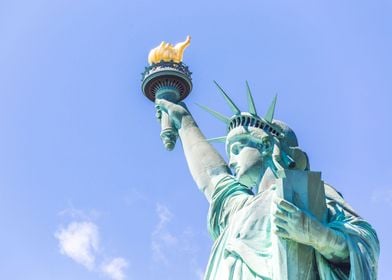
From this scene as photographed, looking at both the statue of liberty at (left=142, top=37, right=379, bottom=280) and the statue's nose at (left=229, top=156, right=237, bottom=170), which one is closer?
the statue of liberty at (left=142, top=37, right=379, bottom=280)

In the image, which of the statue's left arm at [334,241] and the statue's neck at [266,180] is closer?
the statue's left arm at [334,241]

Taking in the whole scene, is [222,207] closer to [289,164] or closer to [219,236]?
[219,236]

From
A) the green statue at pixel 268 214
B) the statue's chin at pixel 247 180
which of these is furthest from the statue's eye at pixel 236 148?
the statue's chin at pixel 247 180

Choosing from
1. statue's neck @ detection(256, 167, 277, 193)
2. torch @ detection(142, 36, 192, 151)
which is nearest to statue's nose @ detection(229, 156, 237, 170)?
statue's neck @ detection(256, 167, 277, 193)

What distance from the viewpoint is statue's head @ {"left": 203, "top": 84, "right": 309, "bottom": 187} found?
1033cm

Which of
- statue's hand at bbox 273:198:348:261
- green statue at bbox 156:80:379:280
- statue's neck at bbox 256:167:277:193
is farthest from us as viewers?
statue's neck at bbox 256:167:277:193

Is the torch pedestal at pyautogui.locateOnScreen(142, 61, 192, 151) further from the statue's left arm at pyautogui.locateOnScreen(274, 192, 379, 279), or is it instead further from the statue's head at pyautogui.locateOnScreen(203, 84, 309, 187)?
the statue's left arm at pyautogui.locateOnScreen(274, 192, 379, 279)

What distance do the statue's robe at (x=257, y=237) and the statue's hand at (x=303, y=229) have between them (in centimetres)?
17

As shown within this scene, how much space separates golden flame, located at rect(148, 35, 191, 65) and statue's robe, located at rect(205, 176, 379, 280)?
299cm

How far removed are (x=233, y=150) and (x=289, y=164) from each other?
122cm

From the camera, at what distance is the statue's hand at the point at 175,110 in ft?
40.6

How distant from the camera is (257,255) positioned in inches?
364

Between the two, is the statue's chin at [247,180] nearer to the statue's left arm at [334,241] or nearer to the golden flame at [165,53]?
the statue's left arm at [334,241]

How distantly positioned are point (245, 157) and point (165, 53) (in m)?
3.17
